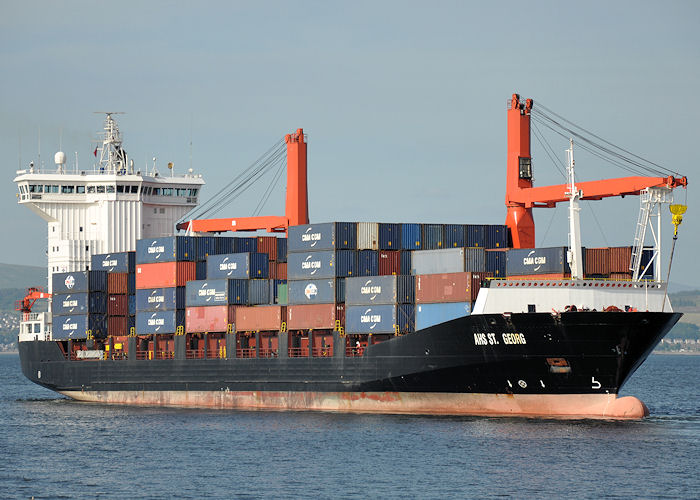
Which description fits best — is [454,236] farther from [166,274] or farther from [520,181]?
[166,274]

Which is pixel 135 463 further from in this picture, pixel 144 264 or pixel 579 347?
pixel 144 264

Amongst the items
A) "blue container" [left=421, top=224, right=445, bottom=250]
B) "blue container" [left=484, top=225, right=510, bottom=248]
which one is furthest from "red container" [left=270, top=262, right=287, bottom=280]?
"blue container" [left=484, top=225, right=510, bottom=248]

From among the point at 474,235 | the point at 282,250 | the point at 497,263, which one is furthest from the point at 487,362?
the point at 282,250

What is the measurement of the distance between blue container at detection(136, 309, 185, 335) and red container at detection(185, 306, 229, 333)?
33.7 inches

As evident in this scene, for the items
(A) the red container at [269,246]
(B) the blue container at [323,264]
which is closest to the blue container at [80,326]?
(A) the red container at [269,246]

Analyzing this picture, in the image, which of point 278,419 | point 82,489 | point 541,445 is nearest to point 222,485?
point 82,489

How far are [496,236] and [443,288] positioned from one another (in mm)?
6473

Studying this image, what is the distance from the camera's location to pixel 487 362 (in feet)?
139

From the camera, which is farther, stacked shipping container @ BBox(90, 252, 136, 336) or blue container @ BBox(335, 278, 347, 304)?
stacked shipping container @ BBox(90, 252, 136, 336)

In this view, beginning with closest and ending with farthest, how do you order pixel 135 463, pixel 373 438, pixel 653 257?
pixel 135 463, pixel 373 438, pixel 653 257

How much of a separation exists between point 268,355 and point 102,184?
18.8 metres

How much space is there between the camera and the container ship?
41531mm

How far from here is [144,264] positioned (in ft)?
179

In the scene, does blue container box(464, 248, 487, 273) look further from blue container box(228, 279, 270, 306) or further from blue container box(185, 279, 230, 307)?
blue container box(185, 279, 230, 307)
